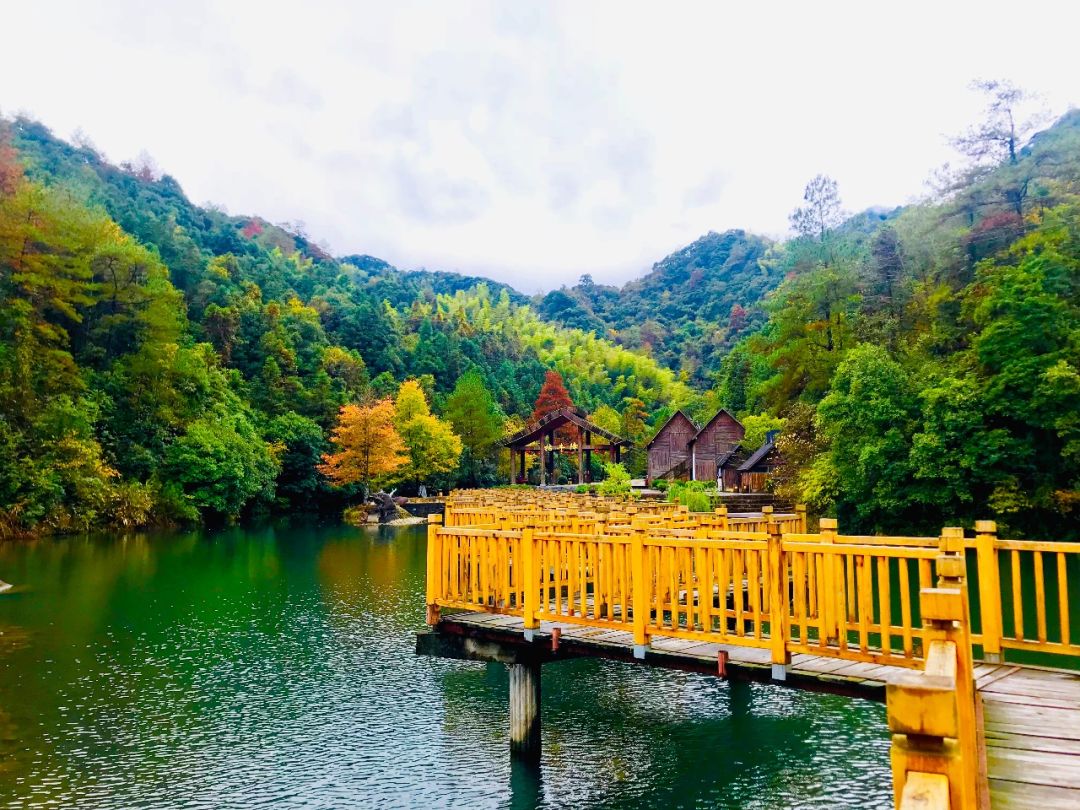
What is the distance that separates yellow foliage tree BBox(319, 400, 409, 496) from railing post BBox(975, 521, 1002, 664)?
148ft

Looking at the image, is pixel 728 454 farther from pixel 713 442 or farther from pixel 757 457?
pixel 757 457

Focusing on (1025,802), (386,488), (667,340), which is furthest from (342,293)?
(1025,802)

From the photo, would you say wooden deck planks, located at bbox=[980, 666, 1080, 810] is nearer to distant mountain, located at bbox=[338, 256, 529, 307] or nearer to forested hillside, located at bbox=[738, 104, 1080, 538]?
forested hillside, located at bbox=[738, 104, 1080, 538]

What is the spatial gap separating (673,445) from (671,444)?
20 centimetres

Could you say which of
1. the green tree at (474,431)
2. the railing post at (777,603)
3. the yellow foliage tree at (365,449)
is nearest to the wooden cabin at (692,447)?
the green tree at (474,431)

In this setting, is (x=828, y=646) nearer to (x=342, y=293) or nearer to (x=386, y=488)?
(x=386, y=488)

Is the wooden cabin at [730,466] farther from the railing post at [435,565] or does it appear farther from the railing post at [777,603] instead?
the railing post at [777,603]

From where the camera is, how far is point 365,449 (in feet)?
164

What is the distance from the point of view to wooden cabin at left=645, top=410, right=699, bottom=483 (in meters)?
50.8

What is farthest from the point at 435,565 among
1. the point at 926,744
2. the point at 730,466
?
the point at 730,466

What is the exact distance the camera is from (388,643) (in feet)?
48.4

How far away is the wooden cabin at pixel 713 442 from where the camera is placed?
47094 millimetres

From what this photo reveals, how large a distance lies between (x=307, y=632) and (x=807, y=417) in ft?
76.7

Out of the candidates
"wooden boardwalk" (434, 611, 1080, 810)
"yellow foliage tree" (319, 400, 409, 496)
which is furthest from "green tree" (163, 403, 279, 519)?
"wooden boardwalk" (434, 611, 1080, 810)
